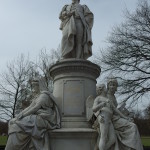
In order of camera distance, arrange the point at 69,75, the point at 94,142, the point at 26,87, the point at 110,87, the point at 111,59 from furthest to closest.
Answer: the point at 26,87 < the point at 111,59 < the point at 69,75 < the point at 110,87 < the point at 94,142

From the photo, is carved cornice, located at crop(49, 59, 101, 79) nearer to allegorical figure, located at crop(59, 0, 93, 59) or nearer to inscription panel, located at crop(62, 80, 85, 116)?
inscription panel, located at crop(62, 80, 85, 116)

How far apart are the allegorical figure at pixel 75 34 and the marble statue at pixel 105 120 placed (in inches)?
88.0

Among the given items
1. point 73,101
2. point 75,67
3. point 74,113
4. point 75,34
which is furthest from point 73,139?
point 75,34

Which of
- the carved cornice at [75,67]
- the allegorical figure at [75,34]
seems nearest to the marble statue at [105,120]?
the carved cornice at [75,67]

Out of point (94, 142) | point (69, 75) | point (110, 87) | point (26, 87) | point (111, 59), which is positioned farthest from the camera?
point (26, 87)

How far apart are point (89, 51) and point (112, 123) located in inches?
117

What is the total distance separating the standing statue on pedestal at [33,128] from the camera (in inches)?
254

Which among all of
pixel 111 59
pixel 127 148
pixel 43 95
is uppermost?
pixel 111 59

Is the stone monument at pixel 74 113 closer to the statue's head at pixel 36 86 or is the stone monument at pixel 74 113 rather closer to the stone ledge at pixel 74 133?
the stone ledge at pixel 74 133

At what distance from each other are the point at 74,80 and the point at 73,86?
19 cm

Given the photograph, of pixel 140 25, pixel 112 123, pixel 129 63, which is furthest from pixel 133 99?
pixel 112 123

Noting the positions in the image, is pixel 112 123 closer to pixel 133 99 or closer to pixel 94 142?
pixel 94 142

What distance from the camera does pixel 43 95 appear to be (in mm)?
7188

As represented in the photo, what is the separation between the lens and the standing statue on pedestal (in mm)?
6449
